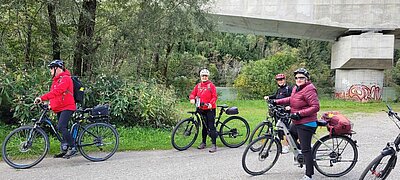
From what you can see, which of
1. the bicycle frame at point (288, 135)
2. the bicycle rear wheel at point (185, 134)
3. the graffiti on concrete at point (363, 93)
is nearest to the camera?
the bicycle frame at point (288, 135)

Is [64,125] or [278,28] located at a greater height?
[278,28]

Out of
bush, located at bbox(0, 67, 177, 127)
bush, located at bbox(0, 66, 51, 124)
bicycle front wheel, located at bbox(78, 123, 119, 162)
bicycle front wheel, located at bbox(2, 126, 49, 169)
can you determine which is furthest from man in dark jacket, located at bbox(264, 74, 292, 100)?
bush, located at bbox(0, 66, 51, 124)

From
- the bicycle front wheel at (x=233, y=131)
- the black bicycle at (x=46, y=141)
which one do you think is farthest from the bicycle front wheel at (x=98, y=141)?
the bicycle front wheel at (x=233, y=131)

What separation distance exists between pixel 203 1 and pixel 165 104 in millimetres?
4677

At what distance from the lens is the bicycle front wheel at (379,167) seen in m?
4.35

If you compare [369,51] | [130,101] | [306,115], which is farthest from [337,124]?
[369,51]

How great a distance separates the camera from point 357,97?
68.8 ft

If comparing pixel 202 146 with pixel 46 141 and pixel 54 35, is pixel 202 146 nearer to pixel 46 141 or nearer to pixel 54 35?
pixel 46 141

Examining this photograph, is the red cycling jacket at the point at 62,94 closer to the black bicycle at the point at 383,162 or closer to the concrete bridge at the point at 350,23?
the black bicycle at the point at 383,162

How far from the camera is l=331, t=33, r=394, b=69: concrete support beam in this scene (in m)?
19.8

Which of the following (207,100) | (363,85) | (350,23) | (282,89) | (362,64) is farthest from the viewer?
(363,85)

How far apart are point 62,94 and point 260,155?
333 cm

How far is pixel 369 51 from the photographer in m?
20.0

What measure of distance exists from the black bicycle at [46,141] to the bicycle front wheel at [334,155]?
Result: 349 cm
